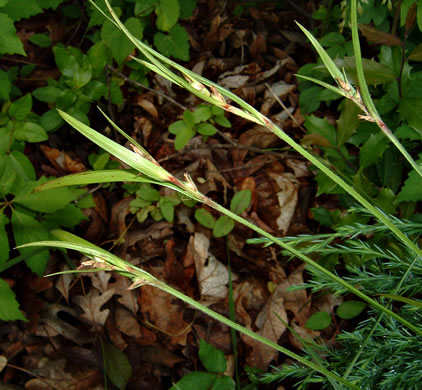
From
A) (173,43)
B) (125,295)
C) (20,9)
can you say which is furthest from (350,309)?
(20,9)

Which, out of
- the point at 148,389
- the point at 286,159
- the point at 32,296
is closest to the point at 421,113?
the point at 286,159

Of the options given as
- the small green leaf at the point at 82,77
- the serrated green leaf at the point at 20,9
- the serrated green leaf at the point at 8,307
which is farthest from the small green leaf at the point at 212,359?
the serrated green leaf at the point at 20,9

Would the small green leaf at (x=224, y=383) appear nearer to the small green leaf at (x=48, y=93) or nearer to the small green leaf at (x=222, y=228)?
the small green leaf at (x=222, y=228)

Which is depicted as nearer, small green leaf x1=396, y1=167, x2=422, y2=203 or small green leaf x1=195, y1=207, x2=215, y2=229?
small green leaf x1=396, y1=167, x2=422, y2=203

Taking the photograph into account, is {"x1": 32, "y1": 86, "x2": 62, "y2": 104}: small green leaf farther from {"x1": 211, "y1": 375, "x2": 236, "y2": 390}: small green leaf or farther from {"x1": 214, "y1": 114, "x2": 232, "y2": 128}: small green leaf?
{"x1": 211, "y1": 375, "x2": 236, "y2": 390}: small green leaf

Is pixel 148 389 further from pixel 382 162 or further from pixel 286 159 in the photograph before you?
pixel 382 162

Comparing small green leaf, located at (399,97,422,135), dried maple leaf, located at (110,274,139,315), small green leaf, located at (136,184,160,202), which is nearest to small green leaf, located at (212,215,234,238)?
small green leaf, located at (136,184,160,202)

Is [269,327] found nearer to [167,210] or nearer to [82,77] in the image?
[167,210]
